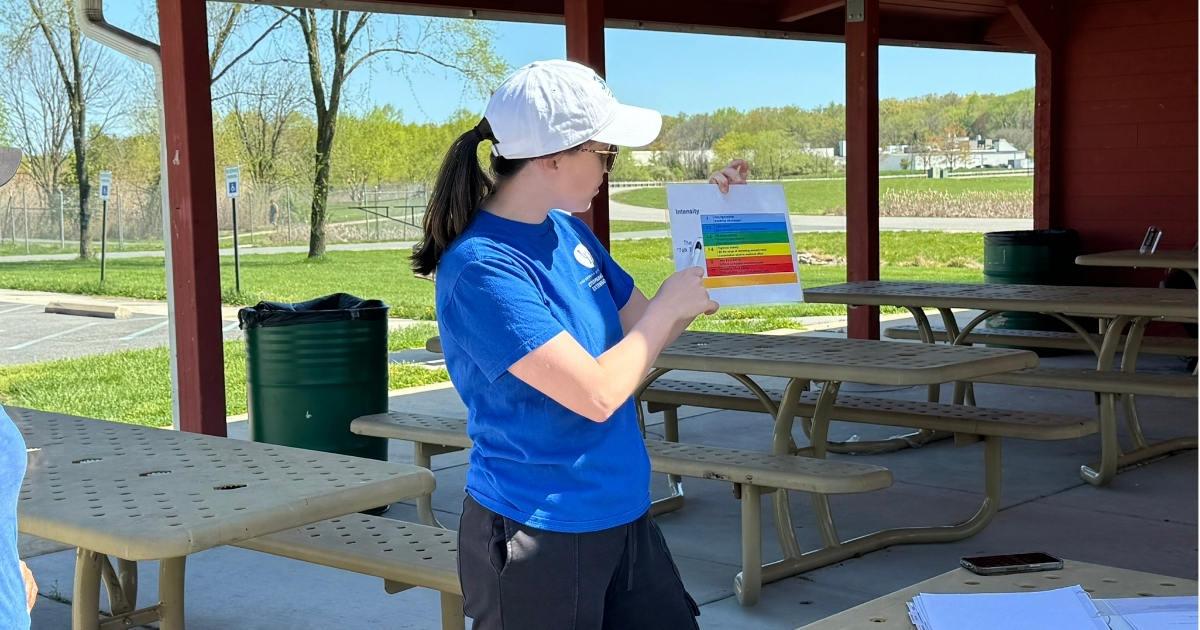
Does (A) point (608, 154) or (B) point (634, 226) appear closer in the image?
(A) point (608, 154)

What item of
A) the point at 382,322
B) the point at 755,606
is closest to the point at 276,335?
the point at 382,322

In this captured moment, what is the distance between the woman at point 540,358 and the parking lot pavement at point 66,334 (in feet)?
45.1

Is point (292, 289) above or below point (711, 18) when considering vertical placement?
below

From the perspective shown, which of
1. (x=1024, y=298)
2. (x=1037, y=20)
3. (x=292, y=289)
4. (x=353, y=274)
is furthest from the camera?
(x=353, y=274)

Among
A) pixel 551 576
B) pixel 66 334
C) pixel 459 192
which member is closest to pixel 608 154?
pixel 459 192

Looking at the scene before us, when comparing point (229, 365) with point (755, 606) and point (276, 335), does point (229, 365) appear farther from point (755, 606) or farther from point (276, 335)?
point (755, 606)

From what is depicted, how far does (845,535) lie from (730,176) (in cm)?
263

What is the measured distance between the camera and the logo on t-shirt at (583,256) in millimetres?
2037

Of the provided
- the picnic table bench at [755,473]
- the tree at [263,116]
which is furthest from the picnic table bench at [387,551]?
the tree at [263,116]

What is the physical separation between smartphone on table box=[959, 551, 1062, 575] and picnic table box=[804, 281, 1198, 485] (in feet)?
12.4

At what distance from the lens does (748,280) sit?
10.2 ft

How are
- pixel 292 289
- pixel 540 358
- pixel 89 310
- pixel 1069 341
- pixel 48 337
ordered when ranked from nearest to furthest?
pixel 540 358 < pixel 1069 341 < pixel 48 337 < pixel 89 310 < pixel 292 289

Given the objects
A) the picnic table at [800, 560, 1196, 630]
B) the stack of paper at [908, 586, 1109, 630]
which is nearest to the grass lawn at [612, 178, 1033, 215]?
the picnic table at [800, 560, 1196, 630]

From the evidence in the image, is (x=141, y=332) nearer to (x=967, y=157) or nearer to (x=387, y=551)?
(x=387, y=551)
